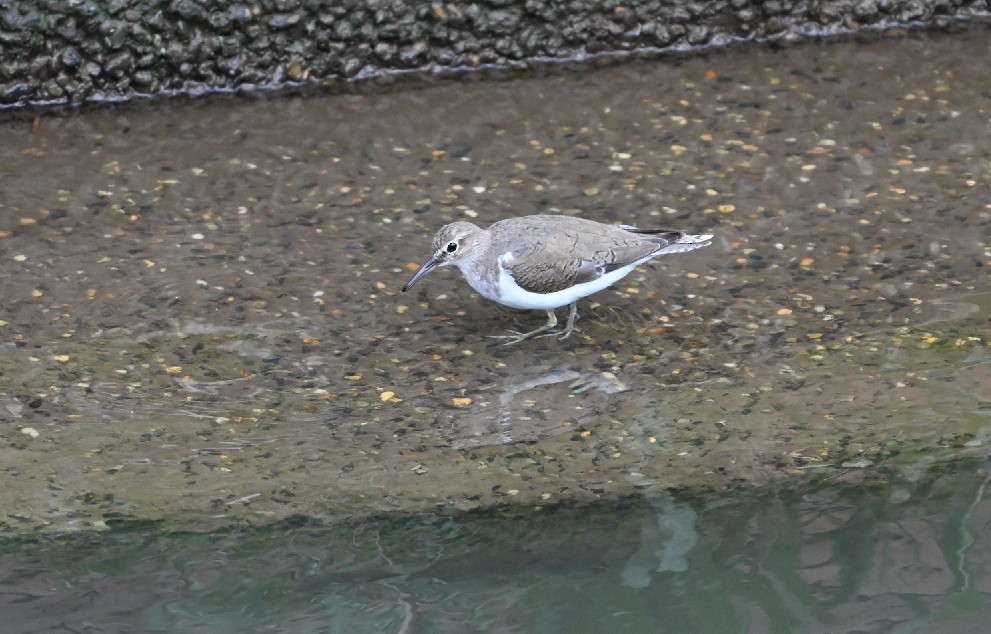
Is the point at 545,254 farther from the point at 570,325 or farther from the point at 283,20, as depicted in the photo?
the point at 283,20

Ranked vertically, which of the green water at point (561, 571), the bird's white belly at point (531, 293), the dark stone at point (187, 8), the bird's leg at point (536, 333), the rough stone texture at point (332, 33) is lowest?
the green water at point (561, 571)

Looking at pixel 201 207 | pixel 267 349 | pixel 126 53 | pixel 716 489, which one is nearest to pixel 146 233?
pixel 201 207

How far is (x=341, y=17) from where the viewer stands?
8.54 meters

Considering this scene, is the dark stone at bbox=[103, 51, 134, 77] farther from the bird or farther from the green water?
the green water

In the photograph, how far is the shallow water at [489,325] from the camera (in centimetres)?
511

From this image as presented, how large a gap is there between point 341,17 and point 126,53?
4.56ft

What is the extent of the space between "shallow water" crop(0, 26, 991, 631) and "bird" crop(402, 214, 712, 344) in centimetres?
35

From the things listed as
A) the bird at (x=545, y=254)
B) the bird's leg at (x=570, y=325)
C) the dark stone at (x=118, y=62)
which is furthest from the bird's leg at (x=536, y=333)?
the dark stone at (x=118, y=62)

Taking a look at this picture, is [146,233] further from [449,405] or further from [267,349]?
[449,405]

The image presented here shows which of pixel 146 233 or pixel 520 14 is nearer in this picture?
pixel 146 233

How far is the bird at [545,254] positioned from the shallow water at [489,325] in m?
0.35

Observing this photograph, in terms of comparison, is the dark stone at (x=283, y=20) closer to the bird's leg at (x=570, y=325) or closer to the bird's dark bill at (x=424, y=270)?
the bird's dark bill at (x=424, y=270)

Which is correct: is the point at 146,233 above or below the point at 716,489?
above

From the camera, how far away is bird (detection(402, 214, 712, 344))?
5840 mm
